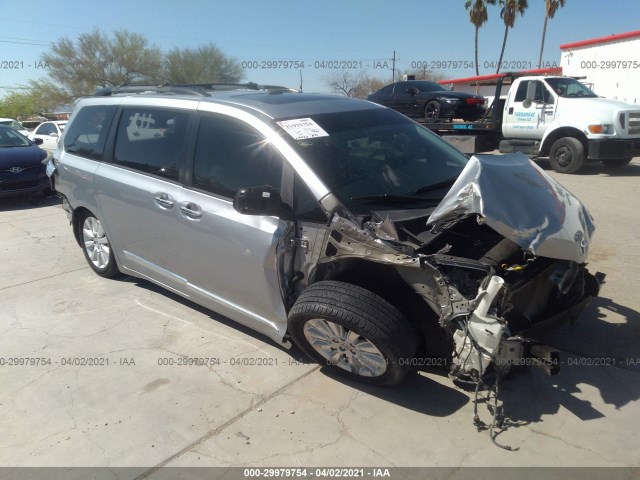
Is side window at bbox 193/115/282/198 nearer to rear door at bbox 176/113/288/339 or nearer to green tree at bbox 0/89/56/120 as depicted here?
rear door at bbox 176/113/288/339

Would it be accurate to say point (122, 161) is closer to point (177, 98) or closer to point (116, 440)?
point (177, 98)

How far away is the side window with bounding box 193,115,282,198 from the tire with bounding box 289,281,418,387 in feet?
2.82

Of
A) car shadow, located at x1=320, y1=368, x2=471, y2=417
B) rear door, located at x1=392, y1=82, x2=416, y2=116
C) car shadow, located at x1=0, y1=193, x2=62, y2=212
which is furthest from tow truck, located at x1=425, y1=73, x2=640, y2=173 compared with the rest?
car shadow, located at x1=0, y1=193, x2=62, y2=212

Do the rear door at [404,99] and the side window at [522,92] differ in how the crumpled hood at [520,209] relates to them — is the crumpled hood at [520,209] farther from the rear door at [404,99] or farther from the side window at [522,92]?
the rear door at [404,99]

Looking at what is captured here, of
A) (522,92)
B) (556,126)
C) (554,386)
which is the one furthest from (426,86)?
(554,386)

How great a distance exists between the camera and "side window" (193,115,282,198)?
347 cm

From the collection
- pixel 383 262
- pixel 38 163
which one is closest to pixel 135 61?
pixel 38 163

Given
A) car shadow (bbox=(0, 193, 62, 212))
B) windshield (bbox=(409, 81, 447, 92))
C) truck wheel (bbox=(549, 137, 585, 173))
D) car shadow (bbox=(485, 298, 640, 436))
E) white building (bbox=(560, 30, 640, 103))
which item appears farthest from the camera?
white building (bbox=(560, 30, 640, 103))

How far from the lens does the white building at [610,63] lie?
18203 mm

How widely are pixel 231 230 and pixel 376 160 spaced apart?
3.74 ft

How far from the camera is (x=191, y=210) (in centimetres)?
372

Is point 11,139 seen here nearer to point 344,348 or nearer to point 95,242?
point 95,242

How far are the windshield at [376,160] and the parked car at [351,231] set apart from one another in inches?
0.5

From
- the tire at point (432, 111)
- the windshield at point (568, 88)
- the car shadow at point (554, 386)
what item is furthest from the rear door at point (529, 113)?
the car shadow at point (554, 386)
